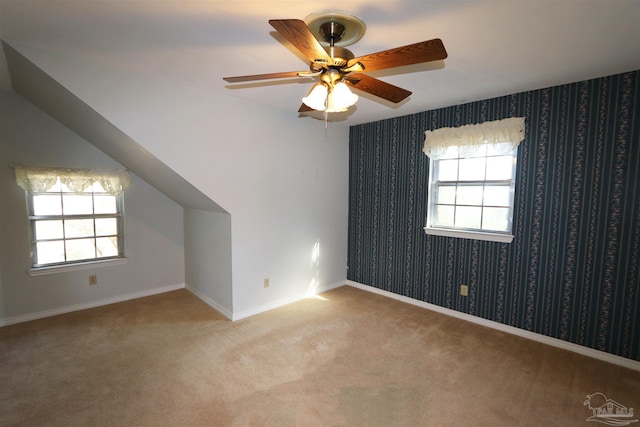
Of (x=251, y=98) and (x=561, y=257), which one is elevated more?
(x=251, y=98)

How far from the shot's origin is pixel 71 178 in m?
3.27

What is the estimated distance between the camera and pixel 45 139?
312 centimetres

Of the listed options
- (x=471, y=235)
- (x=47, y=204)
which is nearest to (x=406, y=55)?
(x=471, y=235)

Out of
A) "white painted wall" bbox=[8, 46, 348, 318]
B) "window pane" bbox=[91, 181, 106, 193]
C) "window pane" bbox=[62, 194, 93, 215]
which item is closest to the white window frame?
"white painted wall" bbox=[8, 46, 348, 318]

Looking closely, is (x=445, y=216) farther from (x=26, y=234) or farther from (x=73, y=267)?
(x=26, y=234)

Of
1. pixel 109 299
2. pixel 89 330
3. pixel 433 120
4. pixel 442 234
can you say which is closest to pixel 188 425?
pixel 89 330

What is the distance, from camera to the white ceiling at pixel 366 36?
60.7 inches

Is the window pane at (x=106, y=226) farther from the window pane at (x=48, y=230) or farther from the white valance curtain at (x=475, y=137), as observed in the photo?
the white valance curtain at (x=475, y=137)

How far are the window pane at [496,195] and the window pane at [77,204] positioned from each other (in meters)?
4.46

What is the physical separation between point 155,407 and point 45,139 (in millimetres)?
2978

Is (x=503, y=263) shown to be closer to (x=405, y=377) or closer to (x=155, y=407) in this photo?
(x=405, y=377)

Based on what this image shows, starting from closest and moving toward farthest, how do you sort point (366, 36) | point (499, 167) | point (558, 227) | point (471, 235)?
point (366, 36), point (558, 227), point (499, 167), point (471, 235)

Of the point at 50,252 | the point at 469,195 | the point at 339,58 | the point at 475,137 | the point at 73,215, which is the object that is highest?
the point at 339,58

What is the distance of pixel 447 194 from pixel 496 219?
22.3 inches
